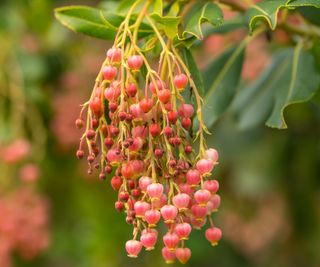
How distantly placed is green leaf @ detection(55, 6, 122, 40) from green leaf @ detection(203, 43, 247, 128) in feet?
1.01

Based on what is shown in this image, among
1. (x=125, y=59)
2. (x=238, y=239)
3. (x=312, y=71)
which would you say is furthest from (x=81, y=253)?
(x=125, y=59)

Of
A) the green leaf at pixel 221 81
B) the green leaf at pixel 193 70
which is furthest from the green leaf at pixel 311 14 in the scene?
the green leaf at pixel 193 70

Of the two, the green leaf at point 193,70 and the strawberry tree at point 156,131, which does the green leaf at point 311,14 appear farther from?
the green leaf at point 193,70

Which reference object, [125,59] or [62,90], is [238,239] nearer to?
[62,90]

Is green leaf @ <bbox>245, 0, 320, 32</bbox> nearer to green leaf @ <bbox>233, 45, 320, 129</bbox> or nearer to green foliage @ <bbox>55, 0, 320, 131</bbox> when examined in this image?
green foliage @ <bbox>55, 0, 320, 131</bbox>

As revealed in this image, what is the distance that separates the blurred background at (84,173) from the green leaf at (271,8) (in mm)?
1134

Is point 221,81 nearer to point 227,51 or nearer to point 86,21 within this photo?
point 227,51

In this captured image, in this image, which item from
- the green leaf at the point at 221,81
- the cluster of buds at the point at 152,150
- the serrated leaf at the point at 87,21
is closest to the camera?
the cluster of buds at the point at 152,150

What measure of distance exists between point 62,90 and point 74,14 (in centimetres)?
160

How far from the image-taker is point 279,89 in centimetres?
176

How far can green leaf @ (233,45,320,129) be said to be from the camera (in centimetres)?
161

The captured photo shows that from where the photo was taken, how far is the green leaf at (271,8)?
1.30 metres

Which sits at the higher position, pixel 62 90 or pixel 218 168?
pixel 62 90

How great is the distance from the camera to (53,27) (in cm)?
333
